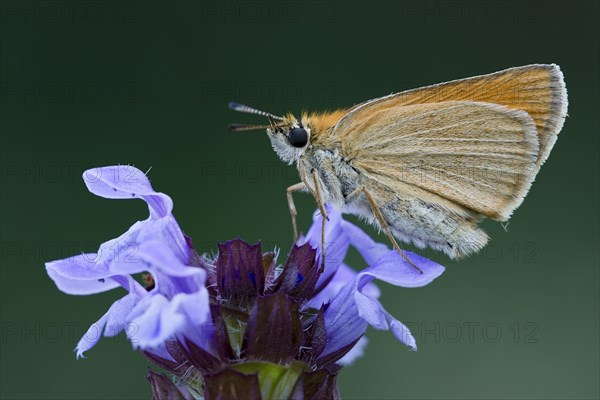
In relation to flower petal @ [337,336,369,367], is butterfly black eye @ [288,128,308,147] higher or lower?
higher

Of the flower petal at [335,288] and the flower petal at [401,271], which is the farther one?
the flower petal at [335,288]

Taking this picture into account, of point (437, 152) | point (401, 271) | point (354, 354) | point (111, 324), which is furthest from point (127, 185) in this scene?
point (437, 152)

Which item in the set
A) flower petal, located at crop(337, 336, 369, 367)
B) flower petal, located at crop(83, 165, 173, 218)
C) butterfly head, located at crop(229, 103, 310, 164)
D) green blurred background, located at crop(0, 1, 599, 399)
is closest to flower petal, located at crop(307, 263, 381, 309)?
flower petal, located at crop(337, 336, 369, 367)

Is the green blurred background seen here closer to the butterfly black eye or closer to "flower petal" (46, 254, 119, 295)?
the butterfly black eye

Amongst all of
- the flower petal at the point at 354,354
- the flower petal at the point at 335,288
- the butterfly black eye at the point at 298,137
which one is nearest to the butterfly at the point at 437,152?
the butterfly black eye at the point at 298,137

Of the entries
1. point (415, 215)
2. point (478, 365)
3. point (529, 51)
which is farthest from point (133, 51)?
point (415, 215)

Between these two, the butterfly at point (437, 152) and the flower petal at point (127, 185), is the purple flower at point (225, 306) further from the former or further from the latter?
the butterfly at point (437, 152)
